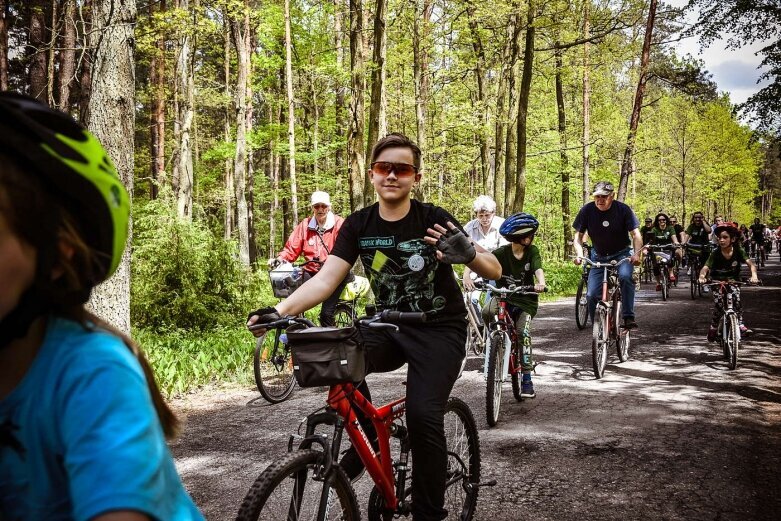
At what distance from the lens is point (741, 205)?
6788cm

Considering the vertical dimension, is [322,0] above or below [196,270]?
above

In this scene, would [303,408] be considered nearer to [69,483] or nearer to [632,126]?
[69,483]

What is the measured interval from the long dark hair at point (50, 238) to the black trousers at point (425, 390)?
2.32 m

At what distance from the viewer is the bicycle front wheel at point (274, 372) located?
24.8ft


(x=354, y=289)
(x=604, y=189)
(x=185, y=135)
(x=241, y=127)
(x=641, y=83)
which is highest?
(x=641, y=83)

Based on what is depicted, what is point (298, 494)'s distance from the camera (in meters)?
2.71

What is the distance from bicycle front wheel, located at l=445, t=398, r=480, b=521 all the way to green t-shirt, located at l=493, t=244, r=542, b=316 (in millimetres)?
3567

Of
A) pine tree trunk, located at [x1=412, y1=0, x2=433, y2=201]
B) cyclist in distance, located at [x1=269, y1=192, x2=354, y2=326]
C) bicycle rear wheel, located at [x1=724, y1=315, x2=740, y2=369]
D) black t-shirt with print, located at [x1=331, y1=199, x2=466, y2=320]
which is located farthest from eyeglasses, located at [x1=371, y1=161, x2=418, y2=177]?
pine tree trunk, located at [x1=412, y1=0, x2=433, y2=201]

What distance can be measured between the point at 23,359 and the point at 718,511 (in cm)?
468

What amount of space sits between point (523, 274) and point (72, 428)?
6961mm

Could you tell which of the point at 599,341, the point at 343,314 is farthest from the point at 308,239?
the point at 599,341

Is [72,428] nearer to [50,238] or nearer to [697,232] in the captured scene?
[50,238]

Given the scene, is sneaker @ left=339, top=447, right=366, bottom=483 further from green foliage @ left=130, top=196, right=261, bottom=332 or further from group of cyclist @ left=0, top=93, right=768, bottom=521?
green foliage @ left=130, top=196, right=261, bottom=332

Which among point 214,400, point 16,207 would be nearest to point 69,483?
point 16,207
